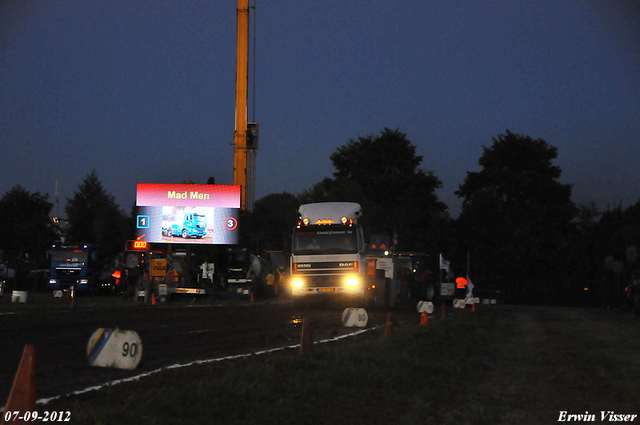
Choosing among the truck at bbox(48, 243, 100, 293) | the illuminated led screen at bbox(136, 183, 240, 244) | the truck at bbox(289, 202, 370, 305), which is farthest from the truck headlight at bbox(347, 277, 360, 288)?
the truck at bbox(48, 243, 100, 293)

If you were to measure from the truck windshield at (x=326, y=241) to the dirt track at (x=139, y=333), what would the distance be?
134 inches

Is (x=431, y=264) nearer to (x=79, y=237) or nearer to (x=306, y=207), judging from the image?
(x=306, y=207)

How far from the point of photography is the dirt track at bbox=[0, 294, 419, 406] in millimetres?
9164

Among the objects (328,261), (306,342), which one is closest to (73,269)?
(328,261)

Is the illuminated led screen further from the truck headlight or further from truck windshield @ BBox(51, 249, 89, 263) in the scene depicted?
the truck headlight

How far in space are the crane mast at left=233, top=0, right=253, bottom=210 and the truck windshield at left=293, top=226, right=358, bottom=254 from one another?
2604 cm

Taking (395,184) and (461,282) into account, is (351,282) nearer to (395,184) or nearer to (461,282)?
(461,282)

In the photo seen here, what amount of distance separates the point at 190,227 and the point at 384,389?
38.4 meters

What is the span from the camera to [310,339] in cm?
1109

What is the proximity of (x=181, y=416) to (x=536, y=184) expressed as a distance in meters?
60.1

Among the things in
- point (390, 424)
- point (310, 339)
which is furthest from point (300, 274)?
point (390, 424)

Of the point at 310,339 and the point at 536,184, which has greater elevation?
the point at 536,184

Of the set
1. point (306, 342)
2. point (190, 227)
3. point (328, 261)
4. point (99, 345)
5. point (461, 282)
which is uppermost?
point (190, 227)

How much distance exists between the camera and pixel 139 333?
15.3 m
